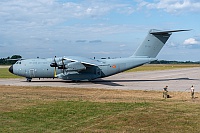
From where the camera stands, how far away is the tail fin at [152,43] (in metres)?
39.1

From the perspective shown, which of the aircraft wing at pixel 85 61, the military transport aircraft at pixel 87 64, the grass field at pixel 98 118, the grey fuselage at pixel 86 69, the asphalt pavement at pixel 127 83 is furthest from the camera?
the grey fuselage at pixel 86 69

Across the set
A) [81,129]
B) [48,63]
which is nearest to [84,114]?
[81,129]

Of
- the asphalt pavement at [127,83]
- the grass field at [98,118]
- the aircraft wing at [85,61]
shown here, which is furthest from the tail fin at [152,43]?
the grass field at [98,118]

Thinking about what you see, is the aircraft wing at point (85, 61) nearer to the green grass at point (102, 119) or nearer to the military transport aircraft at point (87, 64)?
the military transport aircraft at point (87, 64)

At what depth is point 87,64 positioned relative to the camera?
35938mm

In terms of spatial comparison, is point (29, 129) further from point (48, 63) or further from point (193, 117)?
point (48, 63)

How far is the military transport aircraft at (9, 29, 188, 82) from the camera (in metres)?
36.6

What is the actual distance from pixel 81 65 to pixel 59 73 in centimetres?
346

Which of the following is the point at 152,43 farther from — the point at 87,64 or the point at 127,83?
the point at 87,64

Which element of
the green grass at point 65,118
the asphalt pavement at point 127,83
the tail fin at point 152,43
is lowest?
the green grass at point 65,118

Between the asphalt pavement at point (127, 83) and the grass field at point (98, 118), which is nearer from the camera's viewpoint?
the grass field at point (98, 118)

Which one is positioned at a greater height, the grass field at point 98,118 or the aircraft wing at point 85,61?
the aircraft wing at point 85,61

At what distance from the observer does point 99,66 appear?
3741 cm

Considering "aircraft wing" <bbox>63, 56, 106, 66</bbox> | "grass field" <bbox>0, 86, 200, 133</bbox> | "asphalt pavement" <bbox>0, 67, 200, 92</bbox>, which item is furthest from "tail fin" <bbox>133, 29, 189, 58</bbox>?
"grass field" <bbox>0, 86, 200, 133</bbox>
